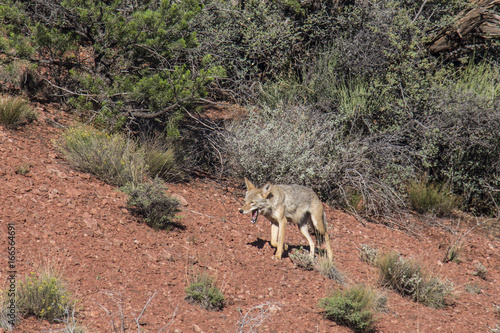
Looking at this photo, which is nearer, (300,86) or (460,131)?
(460,131)

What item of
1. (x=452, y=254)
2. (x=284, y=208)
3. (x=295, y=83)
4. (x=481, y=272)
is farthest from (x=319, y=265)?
(x=295, y=83)

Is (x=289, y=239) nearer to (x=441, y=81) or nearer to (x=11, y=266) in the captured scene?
(x=11, y=266)

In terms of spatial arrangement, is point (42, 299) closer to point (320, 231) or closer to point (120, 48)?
point (320, 231)

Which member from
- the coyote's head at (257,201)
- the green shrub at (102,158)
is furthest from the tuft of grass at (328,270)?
the green shrub at (102,158)

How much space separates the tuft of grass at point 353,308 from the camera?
5.51 meters

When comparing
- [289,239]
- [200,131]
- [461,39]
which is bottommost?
[289,239]

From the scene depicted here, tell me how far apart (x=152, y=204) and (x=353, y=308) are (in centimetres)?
328

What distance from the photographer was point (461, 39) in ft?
39.8

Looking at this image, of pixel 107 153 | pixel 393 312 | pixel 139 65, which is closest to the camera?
pixel 393 312

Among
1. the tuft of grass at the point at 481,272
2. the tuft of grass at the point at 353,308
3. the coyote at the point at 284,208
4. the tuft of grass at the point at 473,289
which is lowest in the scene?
the tuft of grass at the point at 481,272

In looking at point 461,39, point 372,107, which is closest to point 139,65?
point 372,107

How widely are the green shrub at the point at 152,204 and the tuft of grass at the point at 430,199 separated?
5.85m

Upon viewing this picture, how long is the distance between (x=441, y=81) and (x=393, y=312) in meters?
7.21

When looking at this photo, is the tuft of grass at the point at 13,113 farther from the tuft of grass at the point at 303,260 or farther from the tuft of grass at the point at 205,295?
the tuft of grass at the point at 303,260
